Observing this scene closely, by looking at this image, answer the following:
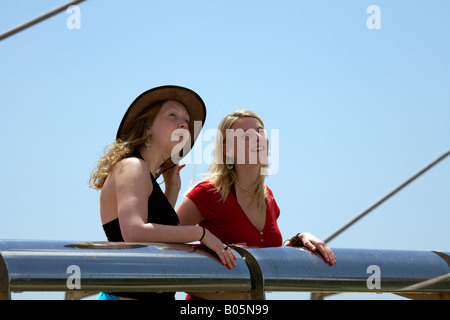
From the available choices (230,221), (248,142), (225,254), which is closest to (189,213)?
(230,221)

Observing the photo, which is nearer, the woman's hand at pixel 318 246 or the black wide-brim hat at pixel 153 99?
the woman's hand at pixel 318 246

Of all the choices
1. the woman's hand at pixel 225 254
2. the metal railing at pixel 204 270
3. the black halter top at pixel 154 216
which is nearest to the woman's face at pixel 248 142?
the black halter top at pixel 154 216

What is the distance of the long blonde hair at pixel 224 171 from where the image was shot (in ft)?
10.1

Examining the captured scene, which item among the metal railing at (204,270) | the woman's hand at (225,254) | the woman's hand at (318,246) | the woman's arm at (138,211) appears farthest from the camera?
the woman's arm at (138,211)

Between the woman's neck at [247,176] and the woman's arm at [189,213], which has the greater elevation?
the woman's neck at [247,176]

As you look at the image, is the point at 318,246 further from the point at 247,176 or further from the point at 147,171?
the point at 247,176

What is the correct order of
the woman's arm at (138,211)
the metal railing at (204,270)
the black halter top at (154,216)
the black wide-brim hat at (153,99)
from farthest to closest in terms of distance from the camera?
the black wide-brim hat at (153,99) < the black halter top at (154,216) < the woman's arm at (138,211) < the metal railing at (204,270)

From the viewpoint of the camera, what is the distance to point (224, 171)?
10.4 ft

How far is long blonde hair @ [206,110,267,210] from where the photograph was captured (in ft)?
10.1

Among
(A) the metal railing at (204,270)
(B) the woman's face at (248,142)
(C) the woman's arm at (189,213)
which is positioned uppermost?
(B) the woman's face at (248,142)

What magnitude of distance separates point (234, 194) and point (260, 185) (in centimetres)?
15

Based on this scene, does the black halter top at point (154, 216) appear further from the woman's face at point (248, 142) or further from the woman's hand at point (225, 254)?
the woman's face at point (248, 142)

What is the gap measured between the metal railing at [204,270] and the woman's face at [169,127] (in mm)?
880

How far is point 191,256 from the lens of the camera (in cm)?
151
